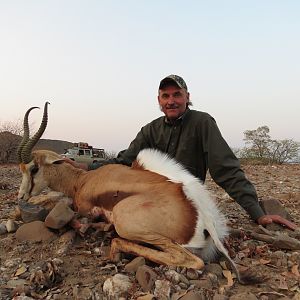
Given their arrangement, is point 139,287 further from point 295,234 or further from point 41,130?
point 41,130

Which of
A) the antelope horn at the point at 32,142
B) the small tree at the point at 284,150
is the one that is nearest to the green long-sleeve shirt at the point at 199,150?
the antelope horn at the point at 32,142

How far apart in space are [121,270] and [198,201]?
0.69 m

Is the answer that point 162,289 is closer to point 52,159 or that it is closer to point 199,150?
point 199,150

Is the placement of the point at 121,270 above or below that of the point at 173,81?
below

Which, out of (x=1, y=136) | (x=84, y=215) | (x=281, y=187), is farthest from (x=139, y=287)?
(x=1, y=136)

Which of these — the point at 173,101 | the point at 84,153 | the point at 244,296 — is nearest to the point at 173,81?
the point at 173,101

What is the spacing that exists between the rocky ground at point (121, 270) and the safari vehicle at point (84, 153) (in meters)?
13.5

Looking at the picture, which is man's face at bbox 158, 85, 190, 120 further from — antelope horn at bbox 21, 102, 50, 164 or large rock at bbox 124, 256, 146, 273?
large rock at bbox 124, 256, 146, 273

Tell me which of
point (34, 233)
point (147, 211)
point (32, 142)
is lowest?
→ point (34, 233)

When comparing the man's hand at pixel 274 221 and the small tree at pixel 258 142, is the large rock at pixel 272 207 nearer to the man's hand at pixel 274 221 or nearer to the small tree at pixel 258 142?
the man's hand at pixel 274 221

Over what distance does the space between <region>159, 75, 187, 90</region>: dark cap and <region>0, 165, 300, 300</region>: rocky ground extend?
1532mm

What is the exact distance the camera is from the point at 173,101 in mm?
3703

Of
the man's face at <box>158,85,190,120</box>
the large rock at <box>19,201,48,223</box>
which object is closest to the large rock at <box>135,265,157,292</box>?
the large rock at <box>19,201,48,223</box>

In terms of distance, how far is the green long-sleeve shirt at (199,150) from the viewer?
3260mm
